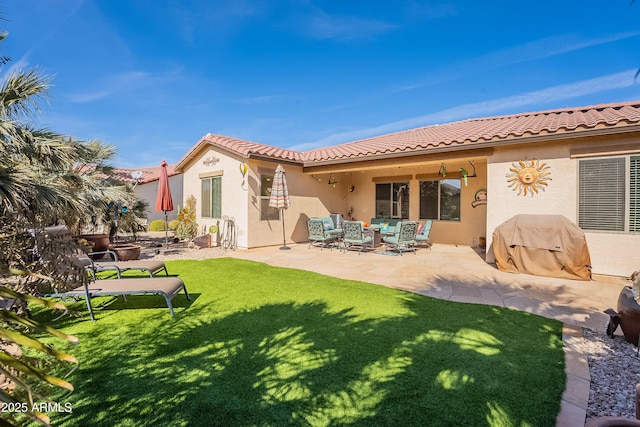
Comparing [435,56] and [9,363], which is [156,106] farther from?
[9,363]

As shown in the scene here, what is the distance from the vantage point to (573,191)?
26.2 ft

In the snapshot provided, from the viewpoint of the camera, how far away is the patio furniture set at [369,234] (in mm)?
10891

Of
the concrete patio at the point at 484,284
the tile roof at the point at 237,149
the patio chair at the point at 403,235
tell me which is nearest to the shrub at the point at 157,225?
the tile roof at the point at 237,149

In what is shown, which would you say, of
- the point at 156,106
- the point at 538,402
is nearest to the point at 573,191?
the point at 538,402

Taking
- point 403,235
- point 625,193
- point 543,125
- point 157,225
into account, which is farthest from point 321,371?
point 157,225

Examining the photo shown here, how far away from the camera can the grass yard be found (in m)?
2.65

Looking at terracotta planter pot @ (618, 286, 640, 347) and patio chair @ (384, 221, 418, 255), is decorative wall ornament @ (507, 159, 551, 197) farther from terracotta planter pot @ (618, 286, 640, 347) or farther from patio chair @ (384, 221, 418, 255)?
terracotta planter pot @ (618, 286, 640, 347)

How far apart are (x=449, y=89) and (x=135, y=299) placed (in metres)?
16.2

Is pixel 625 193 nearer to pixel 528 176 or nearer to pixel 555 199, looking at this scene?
pixel 555 199

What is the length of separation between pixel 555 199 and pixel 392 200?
7918 mm

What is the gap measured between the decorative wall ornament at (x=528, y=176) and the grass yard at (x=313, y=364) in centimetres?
500

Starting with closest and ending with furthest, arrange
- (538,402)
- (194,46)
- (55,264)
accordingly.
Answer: (55,264) < (538,402) < (194,46)

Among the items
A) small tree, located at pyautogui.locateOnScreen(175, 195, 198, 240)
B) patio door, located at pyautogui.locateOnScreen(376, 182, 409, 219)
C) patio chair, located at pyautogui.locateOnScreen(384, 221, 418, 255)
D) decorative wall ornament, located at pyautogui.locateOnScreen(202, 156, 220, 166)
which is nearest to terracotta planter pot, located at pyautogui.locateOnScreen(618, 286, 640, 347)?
patio chair, located at pyautogui.locateOnScreen(384, 221, 418, 255)

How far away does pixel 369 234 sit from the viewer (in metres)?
12.1
